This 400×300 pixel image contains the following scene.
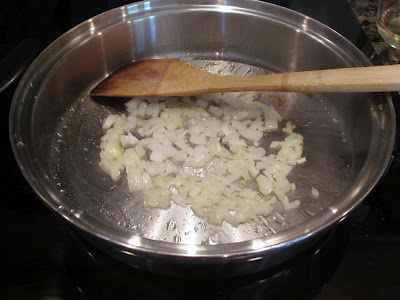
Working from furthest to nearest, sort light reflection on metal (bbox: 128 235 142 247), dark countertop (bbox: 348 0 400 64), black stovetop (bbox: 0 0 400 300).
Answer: dark countertop (bbox: 348 0 400 64) → black stovetop (bbox: 0 0 400 300) → light reflection on metal (bbox: 128 235 142 247)

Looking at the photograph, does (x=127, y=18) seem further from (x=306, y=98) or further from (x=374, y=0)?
(x=374, y=0)

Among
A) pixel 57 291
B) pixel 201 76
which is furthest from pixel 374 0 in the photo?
pixel 57 291

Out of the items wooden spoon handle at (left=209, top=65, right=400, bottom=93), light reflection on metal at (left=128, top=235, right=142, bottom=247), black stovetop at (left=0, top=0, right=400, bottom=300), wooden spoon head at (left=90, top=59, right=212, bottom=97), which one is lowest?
black stovetop at (left=0, top=0, right=400, bottom=300)

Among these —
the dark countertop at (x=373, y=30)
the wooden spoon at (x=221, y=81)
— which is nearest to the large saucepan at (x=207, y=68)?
the wooden spoon at (x=221, y=81)

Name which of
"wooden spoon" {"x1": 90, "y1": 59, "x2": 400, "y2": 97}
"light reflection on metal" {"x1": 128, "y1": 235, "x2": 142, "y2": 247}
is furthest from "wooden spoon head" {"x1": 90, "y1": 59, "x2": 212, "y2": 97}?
"light reflection on metal" {"x1": 128, "y1": 235, "x2": 142, "y2": 247}

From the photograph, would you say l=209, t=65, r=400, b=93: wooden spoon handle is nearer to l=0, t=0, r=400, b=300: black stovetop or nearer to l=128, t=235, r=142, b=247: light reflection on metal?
l=0, t=0, r=400, b=300: black stovetop

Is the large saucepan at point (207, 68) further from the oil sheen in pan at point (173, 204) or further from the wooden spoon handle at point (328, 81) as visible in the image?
the wooden spoon handle at point (328, 81)

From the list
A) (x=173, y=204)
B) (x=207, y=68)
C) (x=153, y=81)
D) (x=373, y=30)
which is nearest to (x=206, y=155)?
(x=173, y=204)

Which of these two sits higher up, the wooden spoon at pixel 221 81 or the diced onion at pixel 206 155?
the wooden spoon at pixel 221 81
